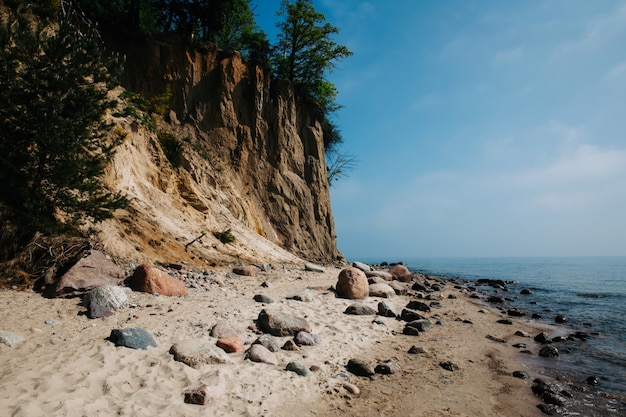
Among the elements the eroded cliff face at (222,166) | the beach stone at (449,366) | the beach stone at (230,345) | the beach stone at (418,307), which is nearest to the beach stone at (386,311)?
the beach stone at (418,307)

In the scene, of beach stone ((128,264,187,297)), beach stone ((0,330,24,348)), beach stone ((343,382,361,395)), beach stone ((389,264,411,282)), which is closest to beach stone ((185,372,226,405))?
beach stone ((343,382,361,395))

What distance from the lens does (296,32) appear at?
2716 centimetres

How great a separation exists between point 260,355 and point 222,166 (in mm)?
16935

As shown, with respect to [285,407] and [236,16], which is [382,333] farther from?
[236,16]

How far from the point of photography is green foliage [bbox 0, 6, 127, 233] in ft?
24.1

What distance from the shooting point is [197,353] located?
514 centimetres

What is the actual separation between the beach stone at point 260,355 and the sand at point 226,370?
11 cm

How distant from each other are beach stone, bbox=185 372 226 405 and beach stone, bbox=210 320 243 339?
54.9 inches

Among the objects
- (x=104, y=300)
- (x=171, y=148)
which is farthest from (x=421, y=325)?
(x=171, y=148)

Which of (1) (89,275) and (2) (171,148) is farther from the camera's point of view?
(2) (171,148)

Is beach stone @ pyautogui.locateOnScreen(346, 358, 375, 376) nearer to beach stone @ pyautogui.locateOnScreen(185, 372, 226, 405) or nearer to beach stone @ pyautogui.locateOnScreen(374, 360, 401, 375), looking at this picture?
beach stone @ pyautogui.locateOnScreen(374, 360, 401, 375)

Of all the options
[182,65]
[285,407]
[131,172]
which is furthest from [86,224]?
[182,65]

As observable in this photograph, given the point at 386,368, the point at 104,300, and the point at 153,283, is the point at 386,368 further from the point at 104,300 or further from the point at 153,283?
the point at 153,283

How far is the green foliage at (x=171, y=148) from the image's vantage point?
51.4 ft
